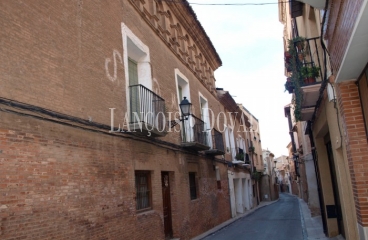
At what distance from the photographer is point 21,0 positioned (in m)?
5.20

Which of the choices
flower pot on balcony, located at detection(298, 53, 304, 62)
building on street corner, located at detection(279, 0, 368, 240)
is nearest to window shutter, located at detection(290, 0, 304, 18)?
building on street corner, located at detection(279, 0, 368, 240)

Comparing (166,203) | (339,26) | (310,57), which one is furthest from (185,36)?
(339,26)

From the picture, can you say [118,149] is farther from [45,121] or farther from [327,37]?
[327,37]

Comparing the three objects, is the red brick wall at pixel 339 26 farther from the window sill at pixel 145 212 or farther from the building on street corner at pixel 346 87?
the window sill at pixel 145 212

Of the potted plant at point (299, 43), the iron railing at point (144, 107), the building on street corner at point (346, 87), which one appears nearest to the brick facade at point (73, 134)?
the iron railing at point (144, 107)

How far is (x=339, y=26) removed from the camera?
4.50m

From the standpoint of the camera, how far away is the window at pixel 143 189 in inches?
328

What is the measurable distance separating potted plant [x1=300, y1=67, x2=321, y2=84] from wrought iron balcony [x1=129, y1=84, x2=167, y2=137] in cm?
373

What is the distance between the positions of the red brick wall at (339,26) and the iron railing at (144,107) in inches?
173

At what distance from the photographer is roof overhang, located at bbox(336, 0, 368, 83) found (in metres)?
3.45

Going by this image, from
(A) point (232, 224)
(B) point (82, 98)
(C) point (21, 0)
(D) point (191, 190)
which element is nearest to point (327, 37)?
(B) point (82, 98)

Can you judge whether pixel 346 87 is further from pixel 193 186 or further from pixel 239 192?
pixel 239 192

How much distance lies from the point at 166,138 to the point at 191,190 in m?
2.98

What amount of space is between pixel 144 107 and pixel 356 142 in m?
4.98
